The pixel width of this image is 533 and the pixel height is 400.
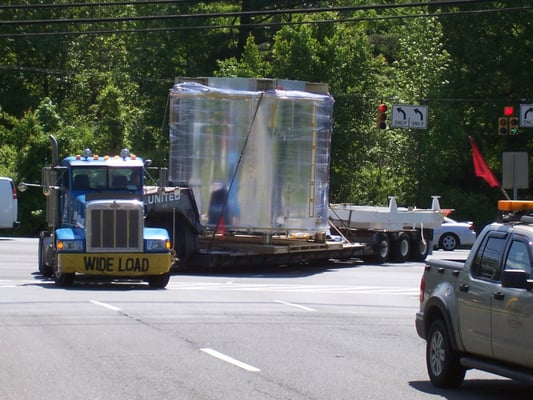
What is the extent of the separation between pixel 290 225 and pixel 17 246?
11354 millimetres

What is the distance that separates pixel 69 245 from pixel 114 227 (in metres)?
0.99

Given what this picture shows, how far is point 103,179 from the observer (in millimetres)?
23266

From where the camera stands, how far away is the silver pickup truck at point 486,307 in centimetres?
955

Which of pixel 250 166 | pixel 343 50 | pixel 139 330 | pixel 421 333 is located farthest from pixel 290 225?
pixel 343 50

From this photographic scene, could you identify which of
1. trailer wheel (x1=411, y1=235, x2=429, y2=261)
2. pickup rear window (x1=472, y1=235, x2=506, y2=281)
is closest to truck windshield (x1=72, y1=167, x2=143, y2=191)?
trailer wheel (x1=411, y1=235, x2=429, y2=261)

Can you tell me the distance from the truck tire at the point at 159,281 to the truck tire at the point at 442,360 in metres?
11.5

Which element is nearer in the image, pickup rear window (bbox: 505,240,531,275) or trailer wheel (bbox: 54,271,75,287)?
pickup rear window (bbox: 505,240,531,275)

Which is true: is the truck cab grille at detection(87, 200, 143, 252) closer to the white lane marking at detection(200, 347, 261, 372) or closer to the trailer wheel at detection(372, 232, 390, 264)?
the white lane marking at detection(200, 347, 261, 372)

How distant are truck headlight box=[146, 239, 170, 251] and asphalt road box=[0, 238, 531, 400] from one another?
88cm

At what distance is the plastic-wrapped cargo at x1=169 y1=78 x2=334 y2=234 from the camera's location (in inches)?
1076

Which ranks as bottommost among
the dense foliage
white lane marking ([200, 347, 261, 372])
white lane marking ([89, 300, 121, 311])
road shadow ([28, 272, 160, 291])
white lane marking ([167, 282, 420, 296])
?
white lane marking ([167, 282, 420, 296])

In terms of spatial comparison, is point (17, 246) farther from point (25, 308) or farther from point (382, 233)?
point (25, 308)

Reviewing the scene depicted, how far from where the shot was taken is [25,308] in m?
17.8

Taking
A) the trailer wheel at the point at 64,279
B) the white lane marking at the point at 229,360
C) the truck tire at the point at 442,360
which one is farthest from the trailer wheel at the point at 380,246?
the truck tire at the point at 442,360
